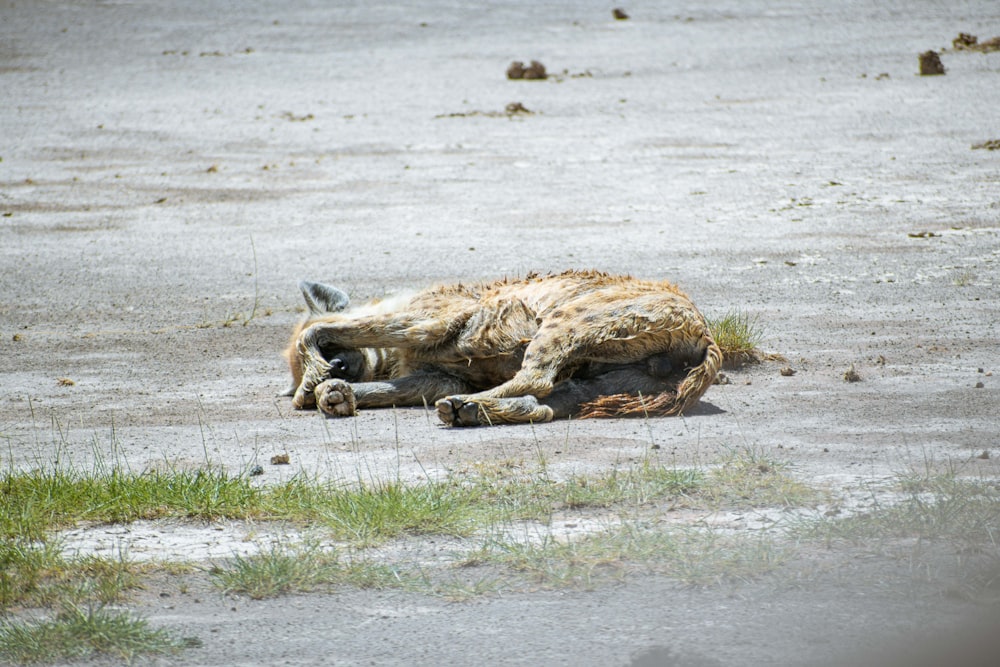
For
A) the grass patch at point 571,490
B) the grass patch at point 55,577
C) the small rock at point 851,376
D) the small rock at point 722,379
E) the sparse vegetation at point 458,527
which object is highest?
the grass patch at point 55,577

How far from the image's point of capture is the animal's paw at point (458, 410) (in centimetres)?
633

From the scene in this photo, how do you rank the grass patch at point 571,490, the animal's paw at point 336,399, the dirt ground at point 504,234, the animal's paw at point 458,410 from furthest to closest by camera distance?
the animal's paw at point 336,399, the animal's paw at point 458,410, the grass patch at point 571,490, the dirt ground at point 504,234

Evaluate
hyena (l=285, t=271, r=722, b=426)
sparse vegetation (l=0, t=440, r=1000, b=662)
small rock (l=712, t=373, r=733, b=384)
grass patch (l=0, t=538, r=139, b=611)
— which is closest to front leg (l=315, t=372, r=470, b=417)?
hyena (l=285, t=271, r=722, b=426)

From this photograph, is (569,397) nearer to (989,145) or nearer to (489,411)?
(489,411)

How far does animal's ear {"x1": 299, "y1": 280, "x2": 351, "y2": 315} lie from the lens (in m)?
7.81

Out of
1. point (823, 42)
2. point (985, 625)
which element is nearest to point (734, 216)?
point (985, 625)

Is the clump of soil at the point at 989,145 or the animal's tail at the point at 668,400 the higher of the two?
the animal's tail at the point at 668,400

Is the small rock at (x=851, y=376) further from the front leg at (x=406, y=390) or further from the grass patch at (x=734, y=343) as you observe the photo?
the front leg at (x=406, y=390)

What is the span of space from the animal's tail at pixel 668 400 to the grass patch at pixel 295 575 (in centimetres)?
229

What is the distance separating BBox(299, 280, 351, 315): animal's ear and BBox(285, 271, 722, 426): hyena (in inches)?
5.4

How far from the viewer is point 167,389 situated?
24.9ft

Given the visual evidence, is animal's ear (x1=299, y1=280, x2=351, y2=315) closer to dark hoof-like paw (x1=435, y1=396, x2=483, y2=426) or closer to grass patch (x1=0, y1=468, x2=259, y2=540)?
dark hoof-like paw (x1=435, y1=396, x2=483, y2=426)

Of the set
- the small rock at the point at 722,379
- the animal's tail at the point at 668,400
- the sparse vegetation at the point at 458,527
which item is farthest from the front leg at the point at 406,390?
the sparse vegetation at the point at 458,527

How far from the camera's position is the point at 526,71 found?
2036 cm
